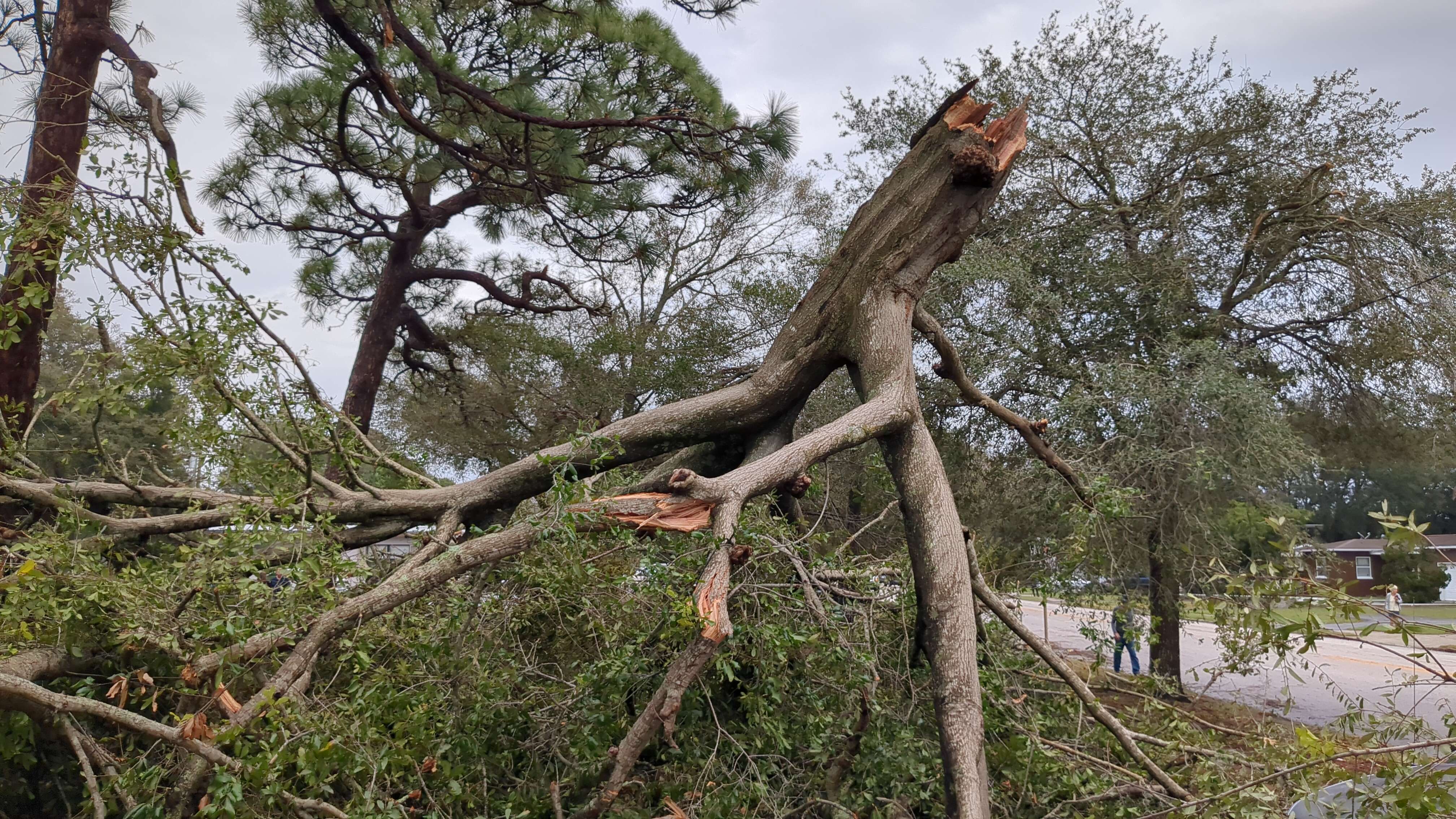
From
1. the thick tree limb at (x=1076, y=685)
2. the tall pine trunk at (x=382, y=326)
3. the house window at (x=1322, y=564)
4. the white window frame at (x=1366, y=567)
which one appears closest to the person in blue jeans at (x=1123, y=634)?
the thick tree limb at (x=1076, y=685)

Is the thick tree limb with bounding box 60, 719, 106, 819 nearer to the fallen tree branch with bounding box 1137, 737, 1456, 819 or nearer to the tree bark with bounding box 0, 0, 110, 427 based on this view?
the tree bark with bounding box 0, 0, 110, 427

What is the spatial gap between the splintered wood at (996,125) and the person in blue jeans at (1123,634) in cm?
238

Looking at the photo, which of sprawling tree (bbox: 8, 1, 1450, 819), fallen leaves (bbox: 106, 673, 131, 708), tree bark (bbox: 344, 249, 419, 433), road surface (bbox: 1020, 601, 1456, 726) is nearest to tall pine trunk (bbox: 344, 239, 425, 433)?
tree bark (bbox: 344, 249, 419, 433)

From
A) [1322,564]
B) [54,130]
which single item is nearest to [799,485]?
[1322,564]

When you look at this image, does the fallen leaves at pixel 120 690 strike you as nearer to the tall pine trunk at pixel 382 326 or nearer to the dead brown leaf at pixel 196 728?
the dead brown leaf at pixel 196 728

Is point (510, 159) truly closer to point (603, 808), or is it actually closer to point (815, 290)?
point (815, 290)

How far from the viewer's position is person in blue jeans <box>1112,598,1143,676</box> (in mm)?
4238

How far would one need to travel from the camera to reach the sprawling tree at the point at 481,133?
708cm

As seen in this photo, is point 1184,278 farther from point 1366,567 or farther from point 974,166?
point 1366,567

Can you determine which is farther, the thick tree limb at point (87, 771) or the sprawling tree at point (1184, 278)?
the sprawling tree at point (1184, 278)

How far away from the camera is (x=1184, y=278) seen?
27.8 feet

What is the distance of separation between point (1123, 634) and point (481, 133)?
23.8 feet

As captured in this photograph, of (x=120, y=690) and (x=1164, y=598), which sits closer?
(x=120, y=690)

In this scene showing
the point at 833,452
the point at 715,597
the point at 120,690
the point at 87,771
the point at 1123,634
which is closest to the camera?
the point at 715,597
